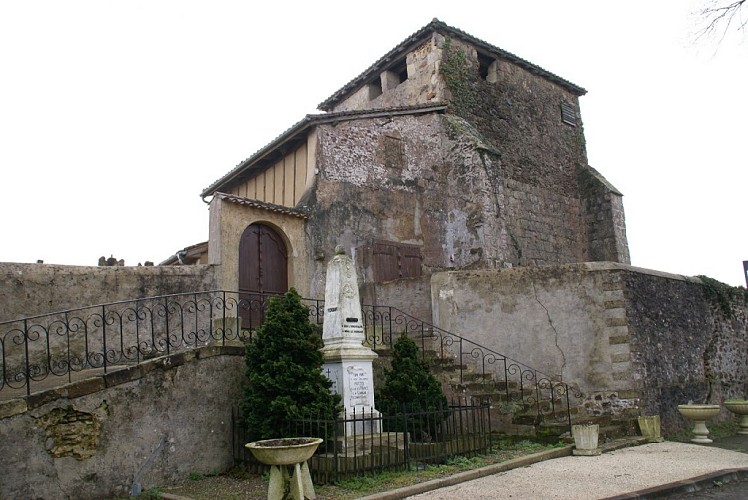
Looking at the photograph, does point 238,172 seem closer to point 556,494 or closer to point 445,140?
point 445,140

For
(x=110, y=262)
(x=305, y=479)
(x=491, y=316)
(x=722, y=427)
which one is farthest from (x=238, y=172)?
(x=722, y=427)

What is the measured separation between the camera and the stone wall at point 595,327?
11.6 m

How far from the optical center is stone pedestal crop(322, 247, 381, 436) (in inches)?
358

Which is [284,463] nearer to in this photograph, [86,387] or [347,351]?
[347,351]

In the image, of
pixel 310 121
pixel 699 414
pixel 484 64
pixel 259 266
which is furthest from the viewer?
pixel 484 64

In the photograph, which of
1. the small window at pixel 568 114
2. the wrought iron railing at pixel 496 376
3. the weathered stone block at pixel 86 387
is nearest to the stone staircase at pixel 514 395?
the wrought iron railing at pixel 496 376

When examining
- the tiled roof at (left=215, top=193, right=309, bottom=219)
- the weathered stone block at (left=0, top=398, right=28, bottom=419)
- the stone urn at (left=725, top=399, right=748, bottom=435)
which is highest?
the tiled roof at (left=215, top=193, right=309, bottom=219)

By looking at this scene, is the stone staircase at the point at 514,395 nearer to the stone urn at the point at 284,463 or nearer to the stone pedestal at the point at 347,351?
the stone pedestal at the point at 347,351

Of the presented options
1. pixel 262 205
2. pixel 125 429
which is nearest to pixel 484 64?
pixel 262 205

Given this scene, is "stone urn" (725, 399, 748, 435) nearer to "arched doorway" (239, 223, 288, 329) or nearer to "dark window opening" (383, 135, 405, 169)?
"dark window opening" (383, 135, 405, 169)

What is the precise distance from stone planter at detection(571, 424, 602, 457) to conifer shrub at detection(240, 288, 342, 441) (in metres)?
3.80

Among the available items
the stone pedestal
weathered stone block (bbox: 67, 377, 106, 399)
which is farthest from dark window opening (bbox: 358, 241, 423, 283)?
weathered stone block (bbox: 67, 377, 106, 399)

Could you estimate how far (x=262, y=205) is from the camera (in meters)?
14.0

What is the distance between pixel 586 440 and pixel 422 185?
350 inches
